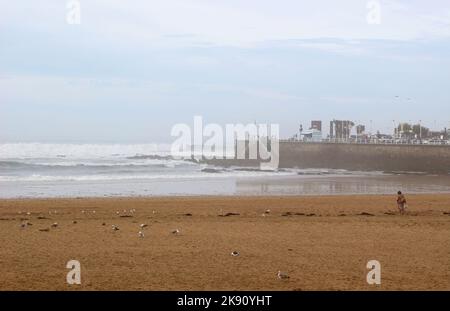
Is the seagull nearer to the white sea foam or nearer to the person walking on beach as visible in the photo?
the person walking on beach

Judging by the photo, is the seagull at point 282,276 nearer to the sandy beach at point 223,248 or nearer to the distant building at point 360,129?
the sandy beach at point 223,248

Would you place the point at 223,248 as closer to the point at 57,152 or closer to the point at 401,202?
the point at 401,202

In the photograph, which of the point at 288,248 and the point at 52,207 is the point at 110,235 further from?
the point at 52,207

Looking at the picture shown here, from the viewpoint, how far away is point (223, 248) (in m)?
10.9

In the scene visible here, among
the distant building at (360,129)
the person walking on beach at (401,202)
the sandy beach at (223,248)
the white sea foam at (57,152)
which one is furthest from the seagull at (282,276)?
the distant building at (360,129)

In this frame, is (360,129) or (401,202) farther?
(360,129)

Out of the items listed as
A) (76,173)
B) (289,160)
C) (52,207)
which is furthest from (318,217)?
(289,160)

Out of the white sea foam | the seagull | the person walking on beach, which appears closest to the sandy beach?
the seagull

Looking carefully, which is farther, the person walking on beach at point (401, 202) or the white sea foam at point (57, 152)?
the white sea foam at point (57, 152)

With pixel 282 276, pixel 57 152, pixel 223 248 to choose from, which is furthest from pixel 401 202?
pixel 57 152

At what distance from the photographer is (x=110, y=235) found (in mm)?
12461

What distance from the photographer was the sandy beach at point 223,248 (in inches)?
325

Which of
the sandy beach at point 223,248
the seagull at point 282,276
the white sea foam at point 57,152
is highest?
the white sea foam at point 57,152

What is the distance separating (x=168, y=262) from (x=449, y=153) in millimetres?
41439
